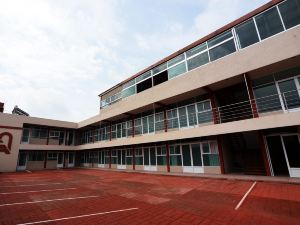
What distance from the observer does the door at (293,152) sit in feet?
30.6

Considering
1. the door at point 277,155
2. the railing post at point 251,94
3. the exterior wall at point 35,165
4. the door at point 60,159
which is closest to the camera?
the railing post at point 251,94

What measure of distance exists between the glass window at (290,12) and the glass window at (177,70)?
21.4 feet

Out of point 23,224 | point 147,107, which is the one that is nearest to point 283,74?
point 147,107

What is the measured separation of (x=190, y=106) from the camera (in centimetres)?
1393

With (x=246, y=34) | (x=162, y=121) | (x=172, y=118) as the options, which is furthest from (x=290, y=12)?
(x=162, y=121)

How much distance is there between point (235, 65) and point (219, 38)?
9.50 ft

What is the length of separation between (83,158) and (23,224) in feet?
82.9

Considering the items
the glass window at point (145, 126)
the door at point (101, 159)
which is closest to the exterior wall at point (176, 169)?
the glass window at point (145, 126)

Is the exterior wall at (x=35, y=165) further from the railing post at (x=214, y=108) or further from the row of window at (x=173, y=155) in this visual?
the railing post at (x=214, y=108)

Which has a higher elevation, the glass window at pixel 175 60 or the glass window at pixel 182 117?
the glass window at pixel 175 60

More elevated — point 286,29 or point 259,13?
point 259,13

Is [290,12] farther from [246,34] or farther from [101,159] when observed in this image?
[101,159]

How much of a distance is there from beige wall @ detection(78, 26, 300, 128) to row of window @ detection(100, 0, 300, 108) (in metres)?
0.99

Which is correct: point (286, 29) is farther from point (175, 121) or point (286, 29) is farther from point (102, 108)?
point (102, 108)
